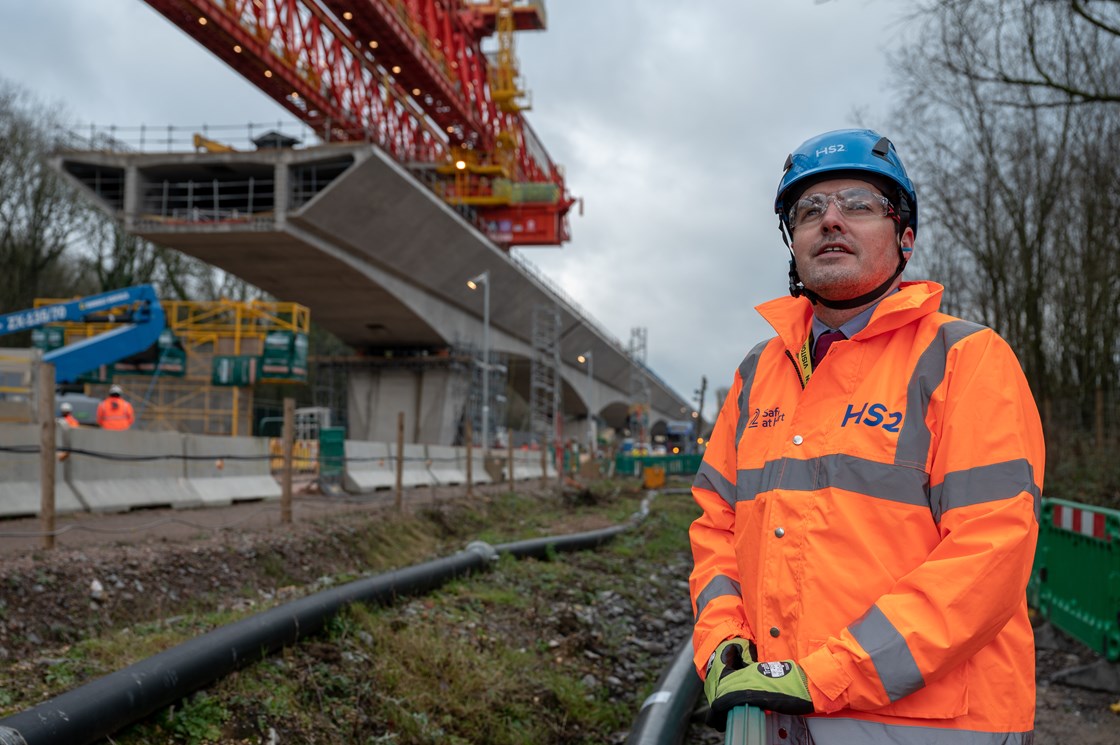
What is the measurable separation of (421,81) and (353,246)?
11.0m

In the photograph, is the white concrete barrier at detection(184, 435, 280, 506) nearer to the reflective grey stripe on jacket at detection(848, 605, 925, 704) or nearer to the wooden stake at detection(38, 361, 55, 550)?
the wooden stake at detection(38, 361, 55, 550)

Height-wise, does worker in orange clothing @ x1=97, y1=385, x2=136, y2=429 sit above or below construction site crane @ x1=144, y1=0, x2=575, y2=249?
below

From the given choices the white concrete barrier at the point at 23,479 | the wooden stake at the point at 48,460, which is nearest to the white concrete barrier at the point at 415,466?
the white concrete barrier at the point at 23,479

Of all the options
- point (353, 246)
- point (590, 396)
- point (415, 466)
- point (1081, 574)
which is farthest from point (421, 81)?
point (1081, 574)

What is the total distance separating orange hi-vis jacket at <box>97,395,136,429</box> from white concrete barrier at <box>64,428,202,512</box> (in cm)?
371

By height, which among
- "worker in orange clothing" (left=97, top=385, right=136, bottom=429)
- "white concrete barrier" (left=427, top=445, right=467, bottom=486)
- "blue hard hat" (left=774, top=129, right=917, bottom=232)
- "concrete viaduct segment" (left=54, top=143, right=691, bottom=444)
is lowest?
"white concrete barrier" (left=427, top=445, right=467, bottom=486)

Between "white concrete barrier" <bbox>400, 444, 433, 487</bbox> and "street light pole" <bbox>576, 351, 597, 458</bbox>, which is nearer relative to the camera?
"white concrete barrier" <bbox>400, 444, 433, 487</bbox>

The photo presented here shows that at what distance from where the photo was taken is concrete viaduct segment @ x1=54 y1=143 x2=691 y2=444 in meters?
34.2

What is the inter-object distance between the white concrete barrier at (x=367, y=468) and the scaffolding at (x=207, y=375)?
11.9 meters

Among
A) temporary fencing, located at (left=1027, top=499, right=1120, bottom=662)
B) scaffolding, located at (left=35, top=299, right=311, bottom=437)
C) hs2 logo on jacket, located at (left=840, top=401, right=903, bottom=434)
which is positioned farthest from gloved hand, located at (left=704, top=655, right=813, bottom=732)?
scaffolding, located at (left=35, top=299, right=311, bottom=437)

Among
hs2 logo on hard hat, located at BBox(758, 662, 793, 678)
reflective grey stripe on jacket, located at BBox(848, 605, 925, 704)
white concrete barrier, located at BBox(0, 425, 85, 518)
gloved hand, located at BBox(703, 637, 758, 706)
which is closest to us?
reflective grey stripe on jacket, located at BBox(848, 605, 925, 704)

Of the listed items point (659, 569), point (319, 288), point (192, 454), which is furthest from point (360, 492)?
point (319, 288)

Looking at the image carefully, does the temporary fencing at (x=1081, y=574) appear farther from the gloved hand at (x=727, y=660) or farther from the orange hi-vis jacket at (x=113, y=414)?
the orange hi-vis jacket at (x=113, y=414)

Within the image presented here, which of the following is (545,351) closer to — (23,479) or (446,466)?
(446,466)
